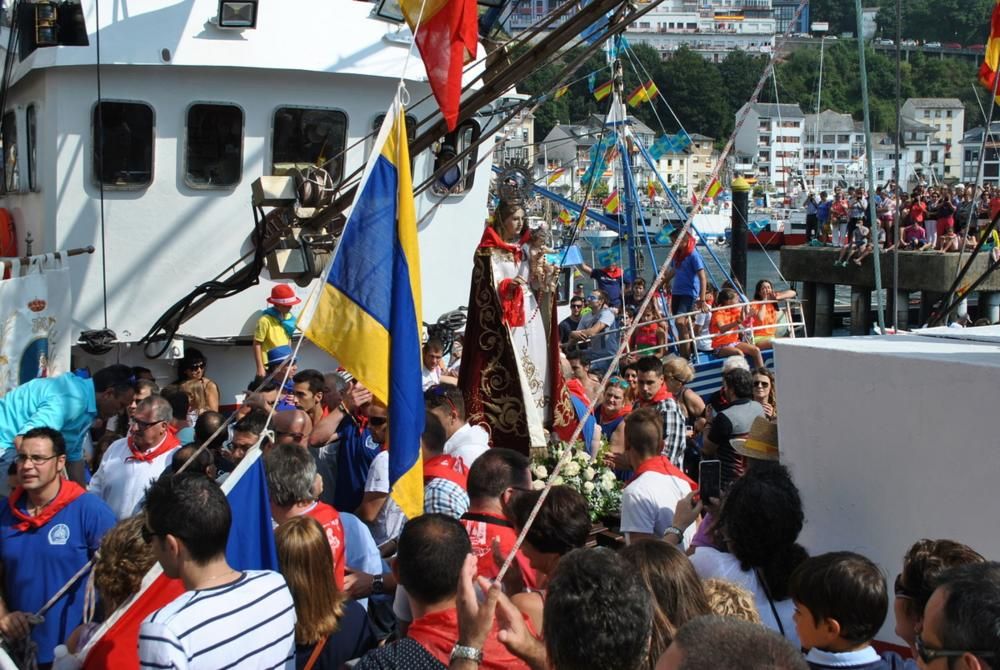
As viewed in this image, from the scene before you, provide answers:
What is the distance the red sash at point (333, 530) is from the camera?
5.12 m

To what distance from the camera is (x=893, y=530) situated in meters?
4.89

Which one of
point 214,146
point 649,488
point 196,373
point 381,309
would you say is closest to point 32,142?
point 214,146

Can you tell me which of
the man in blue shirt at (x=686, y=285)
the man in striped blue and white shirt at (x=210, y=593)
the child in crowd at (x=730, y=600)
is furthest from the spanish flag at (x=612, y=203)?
the man in striped blue and white shirt at (x=210, y=593)

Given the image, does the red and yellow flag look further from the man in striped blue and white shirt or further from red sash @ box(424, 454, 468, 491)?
the man in striped blue and white shirt

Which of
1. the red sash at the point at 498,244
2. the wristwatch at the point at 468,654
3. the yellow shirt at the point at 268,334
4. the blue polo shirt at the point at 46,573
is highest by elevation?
the red sash at the point at 498,244

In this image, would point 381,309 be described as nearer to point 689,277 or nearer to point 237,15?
point 237,15

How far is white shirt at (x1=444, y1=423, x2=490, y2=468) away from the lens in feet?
21.9

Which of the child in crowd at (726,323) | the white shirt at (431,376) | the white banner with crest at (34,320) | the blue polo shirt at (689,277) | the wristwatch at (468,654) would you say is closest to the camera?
the wristwatch at (468,654)

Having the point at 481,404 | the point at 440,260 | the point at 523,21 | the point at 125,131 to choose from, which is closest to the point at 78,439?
the point at 481,404

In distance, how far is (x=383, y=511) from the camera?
20.5 feet

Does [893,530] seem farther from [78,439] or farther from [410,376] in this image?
[78,439]

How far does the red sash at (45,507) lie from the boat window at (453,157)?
540 cm

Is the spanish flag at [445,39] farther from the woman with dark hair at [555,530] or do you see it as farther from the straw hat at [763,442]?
the woman with dark hair at [555,530]

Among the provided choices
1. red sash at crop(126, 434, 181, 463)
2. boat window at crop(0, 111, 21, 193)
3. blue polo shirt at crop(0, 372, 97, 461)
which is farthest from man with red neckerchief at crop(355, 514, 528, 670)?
boat window at crop(0, 111, 21, 193)
